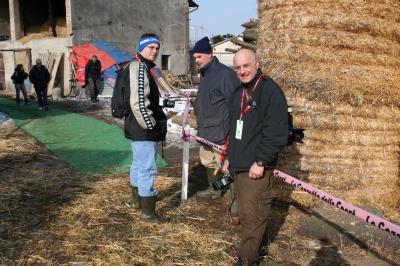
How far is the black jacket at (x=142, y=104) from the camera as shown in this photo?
10.7 ft

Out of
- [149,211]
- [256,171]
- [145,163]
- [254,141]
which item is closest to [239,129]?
[254,141]

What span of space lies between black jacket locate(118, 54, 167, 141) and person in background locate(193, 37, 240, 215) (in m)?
0.68

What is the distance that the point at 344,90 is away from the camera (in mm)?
3811

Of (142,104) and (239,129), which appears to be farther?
(142,104)

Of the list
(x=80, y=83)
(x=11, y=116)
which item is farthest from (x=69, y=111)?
(x=80, y=83)

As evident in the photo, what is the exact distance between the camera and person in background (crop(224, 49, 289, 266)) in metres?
2.58

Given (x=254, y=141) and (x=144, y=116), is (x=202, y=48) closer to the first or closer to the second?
(x=144, y=116)

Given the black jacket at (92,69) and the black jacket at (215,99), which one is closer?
the black jacket at (215,99)

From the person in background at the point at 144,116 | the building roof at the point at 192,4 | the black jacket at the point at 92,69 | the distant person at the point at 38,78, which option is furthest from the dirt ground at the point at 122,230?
the building roof at the point at 192,4

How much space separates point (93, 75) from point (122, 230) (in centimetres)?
1171

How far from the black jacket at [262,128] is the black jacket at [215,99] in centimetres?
107

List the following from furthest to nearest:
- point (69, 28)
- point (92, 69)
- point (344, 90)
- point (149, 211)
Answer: point (69, 28) < point (92, 69) < point (344, 90) < point (149, 211)

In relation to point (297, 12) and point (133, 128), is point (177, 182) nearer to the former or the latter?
point (133, 128)

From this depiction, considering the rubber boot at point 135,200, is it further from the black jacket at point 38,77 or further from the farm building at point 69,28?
the farm building at point 69,28
